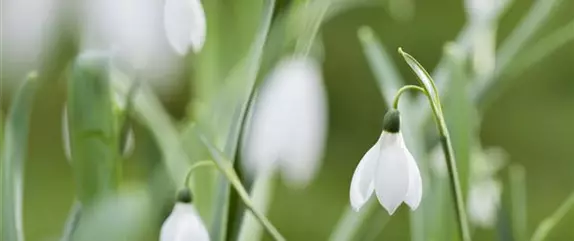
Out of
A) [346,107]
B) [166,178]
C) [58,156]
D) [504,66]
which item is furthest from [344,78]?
[166,178]

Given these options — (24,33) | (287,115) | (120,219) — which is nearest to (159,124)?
(287,115)

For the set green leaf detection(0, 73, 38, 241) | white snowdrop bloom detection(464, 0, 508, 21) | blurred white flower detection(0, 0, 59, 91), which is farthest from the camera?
blurred white flower detection(0, 0, 59, 91)

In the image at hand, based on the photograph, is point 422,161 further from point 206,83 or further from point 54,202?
point 54,202

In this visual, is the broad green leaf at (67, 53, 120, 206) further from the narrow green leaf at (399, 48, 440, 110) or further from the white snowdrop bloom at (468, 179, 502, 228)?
the white snowdrop bloom at (468, 179, 502, 228)

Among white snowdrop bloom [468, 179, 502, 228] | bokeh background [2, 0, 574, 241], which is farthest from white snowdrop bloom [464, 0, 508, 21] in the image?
bokeh background [2, 0, 574, 241]

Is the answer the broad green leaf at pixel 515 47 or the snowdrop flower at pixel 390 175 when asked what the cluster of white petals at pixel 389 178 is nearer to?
the snowdrop flower at pixel 390 175

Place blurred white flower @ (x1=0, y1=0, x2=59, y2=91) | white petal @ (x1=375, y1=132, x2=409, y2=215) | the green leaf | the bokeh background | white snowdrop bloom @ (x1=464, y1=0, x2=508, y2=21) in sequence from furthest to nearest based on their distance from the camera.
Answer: the bokeh background → blurred white flower @ (x1=0, y1=0, x2=59, y2=91) → white snowdrop bloom @ (x1=464, y1=0, x2=508, y2=21) → the green leaf → white petal @ (x1=375, y1=132, x2=409, y2=215)

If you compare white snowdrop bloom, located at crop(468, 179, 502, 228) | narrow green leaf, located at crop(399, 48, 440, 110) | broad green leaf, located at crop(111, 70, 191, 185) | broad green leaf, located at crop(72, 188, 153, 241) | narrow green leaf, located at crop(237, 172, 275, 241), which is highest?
narrow green leaf, located at crop(399, 48, 440, 110)

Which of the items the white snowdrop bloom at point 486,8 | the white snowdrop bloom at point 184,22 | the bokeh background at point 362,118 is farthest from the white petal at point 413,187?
the bokeh background at point 362,118
